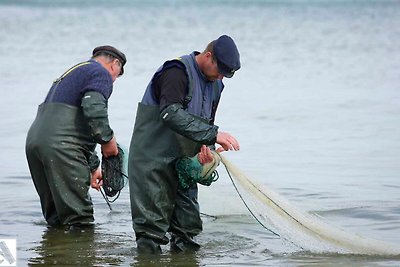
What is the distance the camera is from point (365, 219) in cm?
1023

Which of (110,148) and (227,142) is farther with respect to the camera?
(110,148)

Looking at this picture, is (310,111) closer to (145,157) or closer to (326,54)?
(145,157)

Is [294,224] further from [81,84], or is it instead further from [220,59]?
[81,84]

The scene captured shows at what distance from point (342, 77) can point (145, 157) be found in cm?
1703

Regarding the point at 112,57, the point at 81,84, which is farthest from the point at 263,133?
the point at 81,84

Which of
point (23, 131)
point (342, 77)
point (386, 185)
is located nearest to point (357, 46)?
point (342, 77)

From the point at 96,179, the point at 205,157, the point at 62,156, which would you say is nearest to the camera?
the point at 205,157

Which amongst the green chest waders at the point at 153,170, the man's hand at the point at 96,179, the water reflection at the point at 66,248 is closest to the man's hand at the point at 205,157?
the green chest waders at the point at 153,170

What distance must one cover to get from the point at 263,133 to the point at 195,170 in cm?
815

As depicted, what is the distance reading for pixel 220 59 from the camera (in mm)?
7961

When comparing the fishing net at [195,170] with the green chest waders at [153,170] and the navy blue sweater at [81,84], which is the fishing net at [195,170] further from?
the navy blue sweater at [81,84]

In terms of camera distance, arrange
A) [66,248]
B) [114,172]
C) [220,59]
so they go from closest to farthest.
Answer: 1. [220,59]
2. [66,248]
3. [114,172]

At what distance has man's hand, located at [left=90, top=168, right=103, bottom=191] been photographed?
9.56 meters

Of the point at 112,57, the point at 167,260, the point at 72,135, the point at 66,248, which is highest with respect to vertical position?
the point at 112,57
